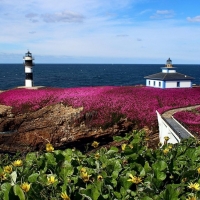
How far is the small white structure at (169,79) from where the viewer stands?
35750 mm

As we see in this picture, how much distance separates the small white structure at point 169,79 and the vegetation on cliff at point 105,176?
31197mm

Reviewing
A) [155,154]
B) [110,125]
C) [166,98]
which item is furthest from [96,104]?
[155,154]

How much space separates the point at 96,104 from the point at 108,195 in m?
27.5

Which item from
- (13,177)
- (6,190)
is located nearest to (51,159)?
(13,177)

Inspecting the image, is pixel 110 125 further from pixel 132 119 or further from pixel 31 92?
pixel 31 92

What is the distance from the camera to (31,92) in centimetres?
3738

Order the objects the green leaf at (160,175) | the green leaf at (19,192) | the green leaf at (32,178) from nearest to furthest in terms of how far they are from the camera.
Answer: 1. the green leaf at (19,192)
2. the green leaf at (32,178)
3. the green leaf at (160,175)

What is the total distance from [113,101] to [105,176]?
2726 cm

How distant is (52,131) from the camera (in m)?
28.6

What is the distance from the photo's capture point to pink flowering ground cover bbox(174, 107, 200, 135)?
2069 cm

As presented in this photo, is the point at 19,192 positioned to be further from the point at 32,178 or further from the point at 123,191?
the point at 123,191

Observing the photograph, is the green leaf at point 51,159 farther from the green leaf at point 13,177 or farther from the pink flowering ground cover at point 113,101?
the pink flowering ground cover at point 113,101

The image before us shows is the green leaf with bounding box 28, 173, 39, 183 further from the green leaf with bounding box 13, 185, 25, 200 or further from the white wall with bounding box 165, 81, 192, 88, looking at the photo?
the white wall with bounding box 165, 81, 192, 88

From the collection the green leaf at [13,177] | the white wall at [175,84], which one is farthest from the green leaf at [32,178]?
the white wall at [175,84]
